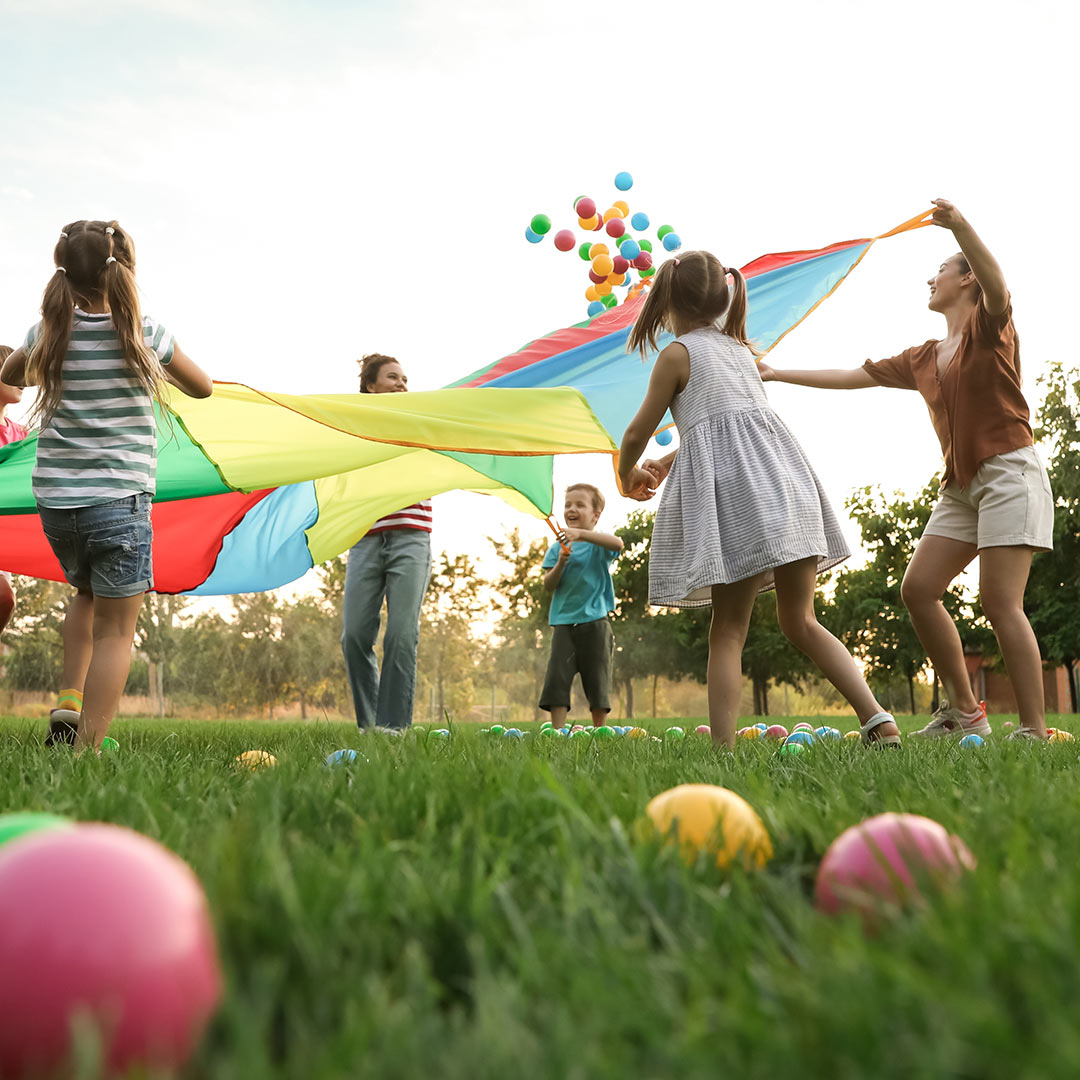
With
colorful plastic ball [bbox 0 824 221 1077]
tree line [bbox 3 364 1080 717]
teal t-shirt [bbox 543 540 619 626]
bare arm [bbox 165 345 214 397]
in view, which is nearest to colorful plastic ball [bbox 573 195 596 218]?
teal t-shirt [bbox 543 540 619 626]

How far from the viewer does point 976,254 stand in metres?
3.58

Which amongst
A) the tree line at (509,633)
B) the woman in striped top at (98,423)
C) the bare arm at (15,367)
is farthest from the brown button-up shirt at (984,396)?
the tree line at (509,633)

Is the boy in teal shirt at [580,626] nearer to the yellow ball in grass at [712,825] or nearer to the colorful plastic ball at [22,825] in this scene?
the yellow ball in grass at [712,825]

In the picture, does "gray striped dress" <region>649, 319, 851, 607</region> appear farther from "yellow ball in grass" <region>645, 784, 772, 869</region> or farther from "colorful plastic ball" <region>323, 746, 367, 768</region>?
"yellow ball in grass" <region>645, 784, 772, 869</region>

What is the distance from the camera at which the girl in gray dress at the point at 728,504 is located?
3.14m

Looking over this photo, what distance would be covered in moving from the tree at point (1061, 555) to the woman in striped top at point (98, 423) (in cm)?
2068

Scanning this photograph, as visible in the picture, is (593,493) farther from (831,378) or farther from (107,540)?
(107,540)

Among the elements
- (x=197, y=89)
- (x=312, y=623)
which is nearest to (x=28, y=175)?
(x=197, y=89)

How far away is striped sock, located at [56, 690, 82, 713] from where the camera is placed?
3.48 meters

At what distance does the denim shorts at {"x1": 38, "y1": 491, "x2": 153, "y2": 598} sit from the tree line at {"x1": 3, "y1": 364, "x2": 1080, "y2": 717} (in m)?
17.9

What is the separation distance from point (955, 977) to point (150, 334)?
2993mm

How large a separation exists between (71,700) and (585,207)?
229 inches

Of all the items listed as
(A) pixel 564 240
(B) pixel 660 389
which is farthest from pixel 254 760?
(A) pixel 564 240

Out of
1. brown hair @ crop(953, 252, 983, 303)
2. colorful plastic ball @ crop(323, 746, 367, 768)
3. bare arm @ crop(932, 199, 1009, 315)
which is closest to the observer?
colorful plastic ball @ crop(323, 746, 367, 768)
